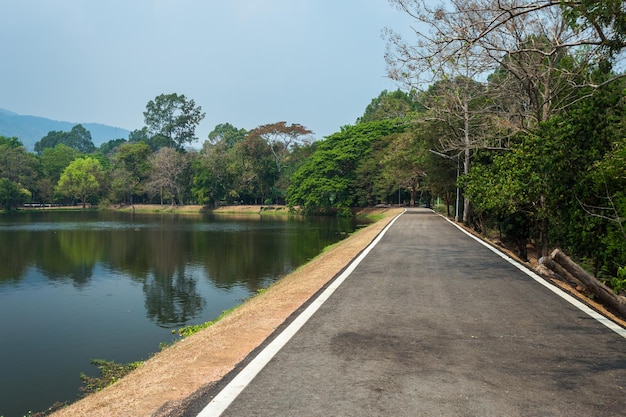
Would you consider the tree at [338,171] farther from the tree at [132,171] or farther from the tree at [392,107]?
the tree at [132,171]

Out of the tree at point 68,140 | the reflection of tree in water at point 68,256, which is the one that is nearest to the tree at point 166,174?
the reflection of tree in water at point 68,256

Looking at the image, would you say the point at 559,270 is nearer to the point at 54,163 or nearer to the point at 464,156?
the point at 464,156

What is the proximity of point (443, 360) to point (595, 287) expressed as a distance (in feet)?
17.1

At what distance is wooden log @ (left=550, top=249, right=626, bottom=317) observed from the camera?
8.15 metres

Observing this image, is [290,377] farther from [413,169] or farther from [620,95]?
[413,169]

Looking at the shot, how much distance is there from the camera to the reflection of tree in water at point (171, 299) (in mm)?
15672

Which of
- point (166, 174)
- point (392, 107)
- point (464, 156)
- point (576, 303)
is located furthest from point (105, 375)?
point (166, 174)

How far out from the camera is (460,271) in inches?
445

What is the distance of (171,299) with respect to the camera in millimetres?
18062

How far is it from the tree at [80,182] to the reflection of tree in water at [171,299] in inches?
3338

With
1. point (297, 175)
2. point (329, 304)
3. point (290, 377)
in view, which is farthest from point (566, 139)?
point (297, 175)

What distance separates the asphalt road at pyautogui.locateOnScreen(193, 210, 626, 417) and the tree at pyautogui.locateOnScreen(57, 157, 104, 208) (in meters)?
101

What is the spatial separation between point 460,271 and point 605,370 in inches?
256

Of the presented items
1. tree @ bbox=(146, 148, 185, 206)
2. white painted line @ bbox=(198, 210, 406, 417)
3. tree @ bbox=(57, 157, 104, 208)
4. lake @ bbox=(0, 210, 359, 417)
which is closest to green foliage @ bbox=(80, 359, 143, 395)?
lake @ bbox=(0, 210, 359, 417)
